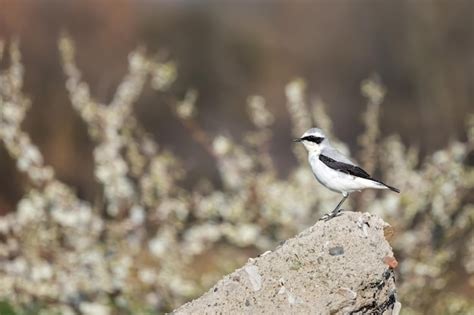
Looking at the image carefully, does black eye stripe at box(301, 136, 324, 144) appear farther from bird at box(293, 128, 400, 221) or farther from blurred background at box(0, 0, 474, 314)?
blurred background at box(0, 0, 474, 314)

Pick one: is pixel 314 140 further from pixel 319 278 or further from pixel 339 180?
pixel 319 278

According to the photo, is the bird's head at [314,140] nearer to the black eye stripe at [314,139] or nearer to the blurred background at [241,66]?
the black eye stripe at [314,139]

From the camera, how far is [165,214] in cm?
1112

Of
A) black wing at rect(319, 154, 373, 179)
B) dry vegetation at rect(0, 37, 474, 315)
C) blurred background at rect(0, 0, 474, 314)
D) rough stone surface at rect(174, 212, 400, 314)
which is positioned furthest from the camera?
blurred background at rect(0, 0, 474, 314)

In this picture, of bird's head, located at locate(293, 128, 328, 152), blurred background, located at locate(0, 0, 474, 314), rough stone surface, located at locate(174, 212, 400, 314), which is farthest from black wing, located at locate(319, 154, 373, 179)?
blurred background, located at locate(0, 0, 474, 314)

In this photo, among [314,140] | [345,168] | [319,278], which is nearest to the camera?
[319,278]

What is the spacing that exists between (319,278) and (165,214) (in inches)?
235

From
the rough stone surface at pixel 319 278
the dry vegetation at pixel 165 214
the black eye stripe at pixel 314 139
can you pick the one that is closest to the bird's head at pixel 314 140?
the black eye stripe at pixel 314 139

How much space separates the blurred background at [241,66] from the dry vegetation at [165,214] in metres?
4.35

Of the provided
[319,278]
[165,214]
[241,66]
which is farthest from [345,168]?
[241,66]

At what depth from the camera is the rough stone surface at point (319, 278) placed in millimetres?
5215

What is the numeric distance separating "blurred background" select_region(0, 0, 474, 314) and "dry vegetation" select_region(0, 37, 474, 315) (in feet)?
14.3

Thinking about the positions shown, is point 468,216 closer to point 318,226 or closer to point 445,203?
point 445,203

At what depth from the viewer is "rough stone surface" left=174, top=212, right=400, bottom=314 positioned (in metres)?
5.21
